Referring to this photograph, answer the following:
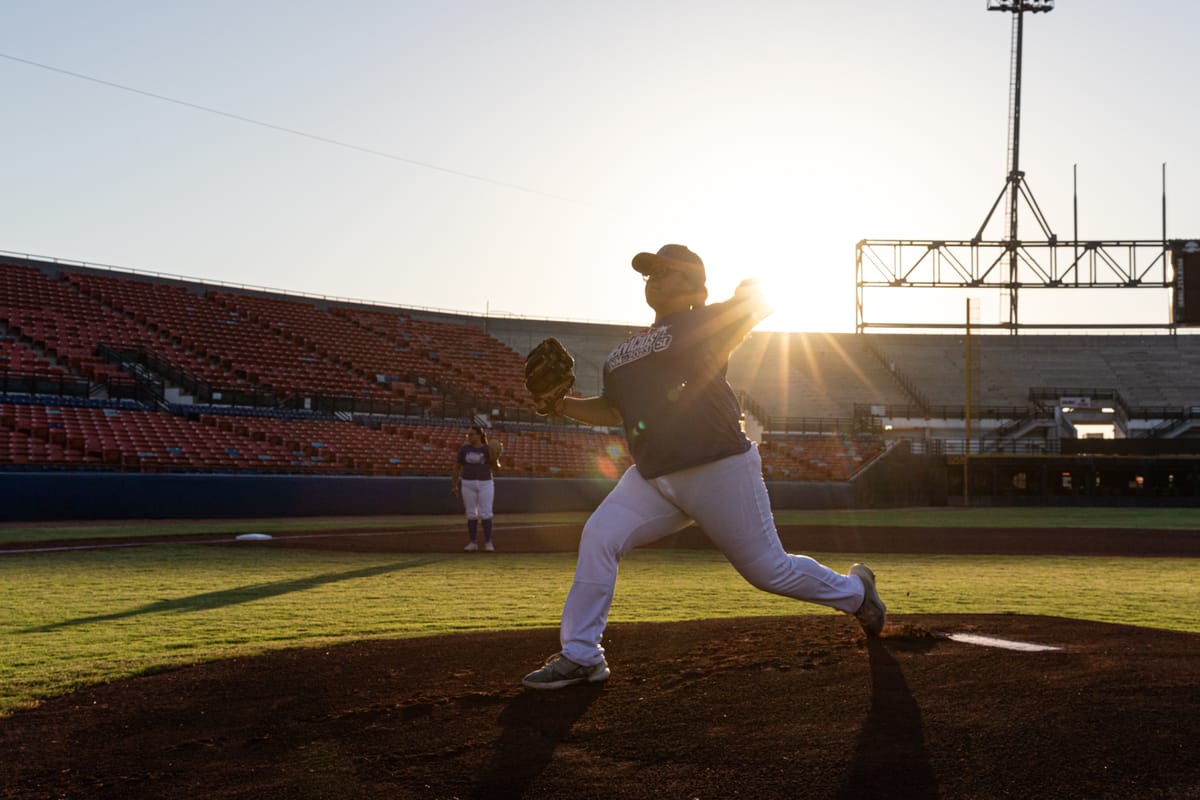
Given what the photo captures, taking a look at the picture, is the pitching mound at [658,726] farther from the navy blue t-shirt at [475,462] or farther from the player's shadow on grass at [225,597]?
the navy blue t-shirt at [475,462]

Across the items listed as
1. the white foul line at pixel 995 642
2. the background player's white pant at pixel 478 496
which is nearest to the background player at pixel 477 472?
the background player's white pant at pixel 478 496

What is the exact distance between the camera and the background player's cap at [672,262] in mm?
5371

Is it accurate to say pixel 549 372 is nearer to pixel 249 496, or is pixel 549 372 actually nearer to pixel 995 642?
pixel 995 642

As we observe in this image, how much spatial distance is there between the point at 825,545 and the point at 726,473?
14429mm

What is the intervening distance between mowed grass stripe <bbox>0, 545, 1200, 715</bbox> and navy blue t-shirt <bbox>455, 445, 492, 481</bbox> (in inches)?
52.2

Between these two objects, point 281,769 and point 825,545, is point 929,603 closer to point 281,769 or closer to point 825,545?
point 281,769

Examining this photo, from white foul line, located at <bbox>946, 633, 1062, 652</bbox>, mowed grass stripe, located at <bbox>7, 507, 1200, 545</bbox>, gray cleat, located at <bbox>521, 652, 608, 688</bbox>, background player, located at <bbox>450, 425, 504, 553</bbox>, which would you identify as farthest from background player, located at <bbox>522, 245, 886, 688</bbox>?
mowed grass stripe, located at <bbox>7, 507, 1200, 545</bbox>

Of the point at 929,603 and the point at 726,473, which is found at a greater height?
the point at 726,473

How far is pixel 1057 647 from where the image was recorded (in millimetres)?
5941

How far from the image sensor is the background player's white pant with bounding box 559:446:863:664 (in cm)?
516

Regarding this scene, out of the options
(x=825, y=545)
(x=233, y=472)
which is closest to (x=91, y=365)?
(x=233, y=472)

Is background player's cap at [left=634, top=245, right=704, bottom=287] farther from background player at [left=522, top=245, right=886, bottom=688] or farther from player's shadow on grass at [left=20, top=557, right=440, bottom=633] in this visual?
player's shadow on grass at [left=20, top=557, right=440, bottom=633]

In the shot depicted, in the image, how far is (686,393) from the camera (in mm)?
5219

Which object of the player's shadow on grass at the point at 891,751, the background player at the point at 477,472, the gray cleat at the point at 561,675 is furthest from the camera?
the background player at the point at 477,472
